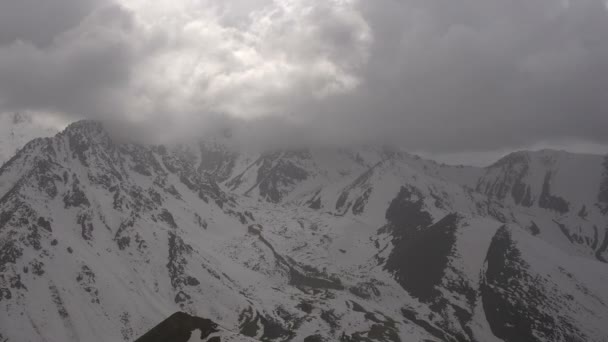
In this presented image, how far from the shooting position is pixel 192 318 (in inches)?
3110

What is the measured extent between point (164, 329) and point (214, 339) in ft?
23.2

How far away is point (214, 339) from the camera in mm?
75188

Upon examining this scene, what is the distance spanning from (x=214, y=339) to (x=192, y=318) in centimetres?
565

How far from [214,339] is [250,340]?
6090mm

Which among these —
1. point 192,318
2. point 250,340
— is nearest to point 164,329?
point 192,318

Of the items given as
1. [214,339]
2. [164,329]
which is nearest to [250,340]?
[214,339]

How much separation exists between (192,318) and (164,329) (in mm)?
4526

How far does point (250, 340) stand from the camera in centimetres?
7906

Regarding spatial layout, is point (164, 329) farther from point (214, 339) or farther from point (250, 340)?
point (250, 340)

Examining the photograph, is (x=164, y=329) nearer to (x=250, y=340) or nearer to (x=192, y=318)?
(x=192, y=318)

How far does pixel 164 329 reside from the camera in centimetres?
7588
